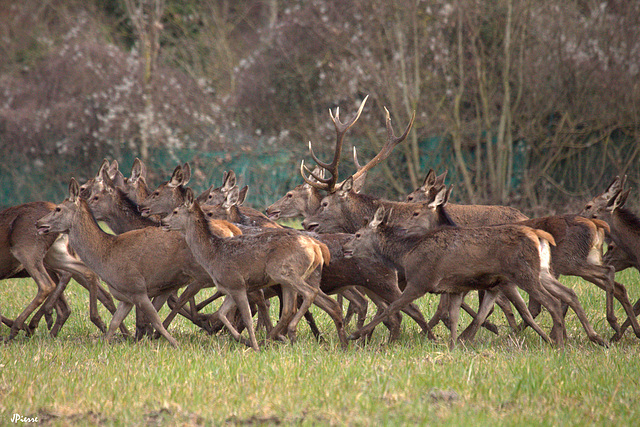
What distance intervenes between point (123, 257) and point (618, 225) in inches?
176

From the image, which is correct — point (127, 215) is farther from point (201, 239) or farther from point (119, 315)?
point (201, 239)

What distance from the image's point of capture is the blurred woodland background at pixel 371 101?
15258 millimetres

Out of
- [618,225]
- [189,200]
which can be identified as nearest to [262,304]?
[189,200]

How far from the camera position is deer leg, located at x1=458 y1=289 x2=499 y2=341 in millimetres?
6867

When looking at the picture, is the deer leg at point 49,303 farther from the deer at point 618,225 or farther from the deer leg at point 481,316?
the deer at point 618,225

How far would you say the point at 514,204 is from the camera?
1639 cm

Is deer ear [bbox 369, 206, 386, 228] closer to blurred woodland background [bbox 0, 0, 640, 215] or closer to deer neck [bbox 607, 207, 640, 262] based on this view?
deer neck [bbox 607, 207, 640, 262]

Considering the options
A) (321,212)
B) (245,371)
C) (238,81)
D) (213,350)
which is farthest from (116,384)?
(238,81)

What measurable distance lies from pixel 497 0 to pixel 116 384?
12.6 metres

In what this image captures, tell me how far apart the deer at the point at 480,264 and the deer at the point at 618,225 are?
97 cm

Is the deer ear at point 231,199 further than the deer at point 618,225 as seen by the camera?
Yes

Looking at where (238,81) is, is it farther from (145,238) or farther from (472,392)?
(472,392)

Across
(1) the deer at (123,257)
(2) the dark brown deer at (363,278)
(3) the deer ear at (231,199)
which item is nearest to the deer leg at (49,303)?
(1) the deer at (123,257)

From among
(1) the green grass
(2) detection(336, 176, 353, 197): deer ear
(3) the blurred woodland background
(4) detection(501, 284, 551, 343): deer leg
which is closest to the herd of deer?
(4) detection(501, 284, 551, 343): deer leg
